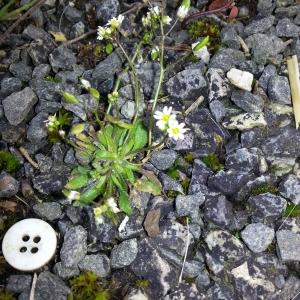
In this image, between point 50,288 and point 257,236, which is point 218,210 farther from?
point 50,288

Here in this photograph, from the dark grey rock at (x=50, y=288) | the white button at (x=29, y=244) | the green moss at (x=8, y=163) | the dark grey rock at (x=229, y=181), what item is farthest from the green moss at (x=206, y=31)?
the dark grey rock at (x=50, y=288)

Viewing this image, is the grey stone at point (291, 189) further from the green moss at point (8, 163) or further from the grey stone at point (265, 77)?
the green moss at point (8, 163)

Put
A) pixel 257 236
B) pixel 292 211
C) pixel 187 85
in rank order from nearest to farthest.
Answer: pixel 257 236, pixel 292 211, pixel 187 85

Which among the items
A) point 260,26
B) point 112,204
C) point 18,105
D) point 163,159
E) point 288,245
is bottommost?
point 288,245

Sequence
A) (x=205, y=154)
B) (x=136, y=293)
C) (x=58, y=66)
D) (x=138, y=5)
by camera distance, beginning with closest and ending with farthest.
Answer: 1. (x=136, y=293)
2. (x=205, y=154)
3. (x=58, y=66)
4. (x=138, y=5)

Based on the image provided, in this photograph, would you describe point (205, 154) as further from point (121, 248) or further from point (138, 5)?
point (138, 5)

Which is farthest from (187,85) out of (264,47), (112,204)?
(112,204)

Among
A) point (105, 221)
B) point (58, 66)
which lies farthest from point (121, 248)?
point (58, 66)
